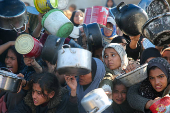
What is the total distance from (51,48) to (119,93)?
94 cm

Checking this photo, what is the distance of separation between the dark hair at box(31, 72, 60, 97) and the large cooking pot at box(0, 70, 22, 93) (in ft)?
0.93

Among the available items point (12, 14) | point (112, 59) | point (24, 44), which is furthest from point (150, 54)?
point (12, 14)

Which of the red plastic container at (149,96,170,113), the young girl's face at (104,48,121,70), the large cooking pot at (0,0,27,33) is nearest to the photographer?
the red plastic container at (149,96,170,113)

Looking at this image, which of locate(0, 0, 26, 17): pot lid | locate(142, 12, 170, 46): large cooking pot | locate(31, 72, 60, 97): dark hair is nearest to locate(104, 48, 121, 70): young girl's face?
locate(142, 12, 170, 46): large cooking pot

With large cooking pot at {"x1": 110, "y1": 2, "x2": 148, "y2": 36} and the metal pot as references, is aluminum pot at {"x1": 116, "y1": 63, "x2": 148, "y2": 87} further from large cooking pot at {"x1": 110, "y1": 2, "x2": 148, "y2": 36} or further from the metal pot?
large cooking pot at {"x1": 110, "y1": 2, "x2": 148, "y2": 36}

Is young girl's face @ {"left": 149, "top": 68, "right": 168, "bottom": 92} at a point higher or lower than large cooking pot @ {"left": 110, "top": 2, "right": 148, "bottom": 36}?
lower

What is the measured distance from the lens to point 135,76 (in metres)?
2.41

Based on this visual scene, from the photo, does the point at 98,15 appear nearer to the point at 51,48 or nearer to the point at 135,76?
the point at 51,48

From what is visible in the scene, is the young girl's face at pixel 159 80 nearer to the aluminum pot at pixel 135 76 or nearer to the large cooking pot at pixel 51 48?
the aluminum pot at pixel 135 76

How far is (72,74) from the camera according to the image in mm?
2436

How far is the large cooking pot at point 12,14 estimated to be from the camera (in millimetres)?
3012

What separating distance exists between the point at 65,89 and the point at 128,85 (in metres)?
0.73

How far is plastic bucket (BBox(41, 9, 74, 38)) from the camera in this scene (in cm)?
281


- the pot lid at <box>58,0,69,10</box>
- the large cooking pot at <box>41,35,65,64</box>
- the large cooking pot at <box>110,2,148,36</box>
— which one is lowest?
the large cooking pot at <box>41,35,65,64</box>
